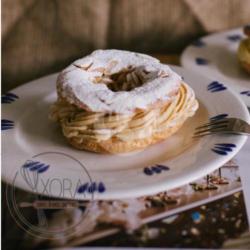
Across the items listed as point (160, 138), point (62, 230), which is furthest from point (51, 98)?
point (62, 230)

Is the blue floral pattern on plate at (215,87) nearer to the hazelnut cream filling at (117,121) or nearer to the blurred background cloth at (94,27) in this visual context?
the hazelnut cream filling at (117,121)

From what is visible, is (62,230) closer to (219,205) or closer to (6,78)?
(219,205)

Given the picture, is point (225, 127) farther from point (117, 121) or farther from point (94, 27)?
point (94, 27)

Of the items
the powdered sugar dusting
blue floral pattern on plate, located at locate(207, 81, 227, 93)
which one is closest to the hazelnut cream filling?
the powdered sugar dusting

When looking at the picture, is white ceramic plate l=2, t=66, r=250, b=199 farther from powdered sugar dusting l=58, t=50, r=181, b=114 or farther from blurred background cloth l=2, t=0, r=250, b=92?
blurred background cloth l=2, t=0, r=250, b=92

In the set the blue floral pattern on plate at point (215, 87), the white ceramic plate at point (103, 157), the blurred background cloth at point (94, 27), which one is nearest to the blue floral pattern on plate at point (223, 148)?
the white ceramic plate at point (103, 157)

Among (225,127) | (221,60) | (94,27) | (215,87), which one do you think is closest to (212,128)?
(225,127)
